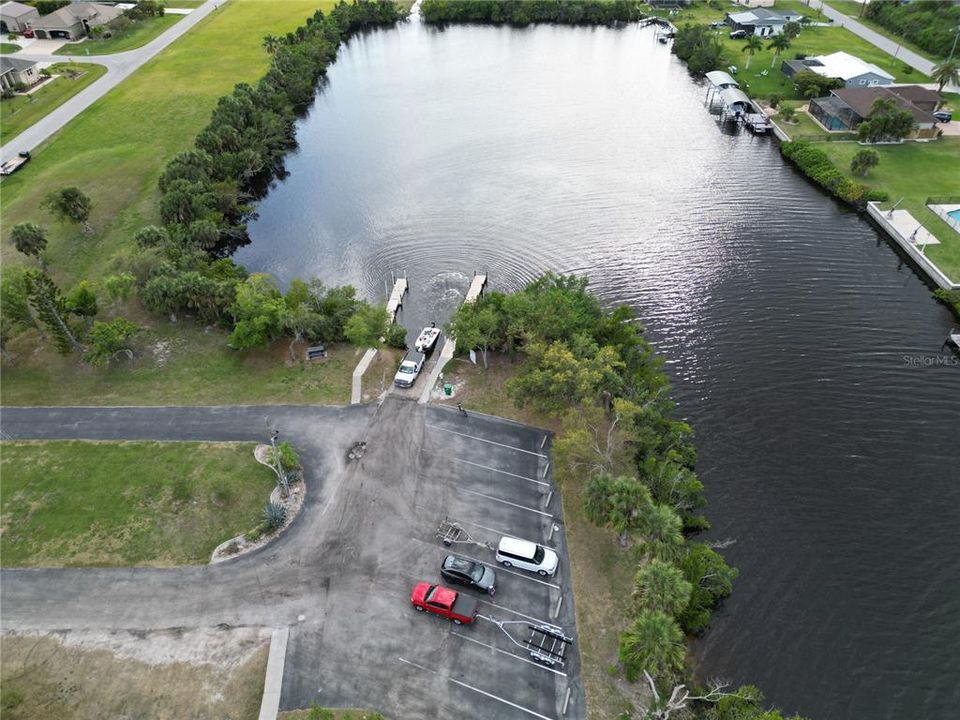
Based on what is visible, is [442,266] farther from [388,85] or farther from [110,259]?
[388,85]

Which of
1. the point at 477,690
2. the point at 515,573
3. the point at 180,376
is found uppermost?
the point at 180,376

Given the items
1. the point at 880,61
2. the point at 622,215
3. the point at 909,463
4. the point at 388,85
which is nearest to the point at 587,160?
the point at 622,215

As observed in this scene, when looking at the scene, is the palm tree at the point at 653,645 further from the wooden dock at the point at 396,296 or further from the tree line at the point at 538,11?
the tree line at the point at 538,11

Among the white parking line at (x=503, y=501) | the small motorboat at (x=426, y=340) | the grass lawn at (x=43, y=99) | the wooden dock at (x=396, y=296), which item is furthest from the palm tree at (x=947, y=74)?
the grass lawn at (x=43, y=99)

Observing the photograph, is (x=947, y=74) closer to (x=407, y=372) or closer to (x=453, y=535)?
(x=407, y=372)

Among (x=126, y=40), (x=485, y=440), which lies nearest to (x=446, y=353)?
(x=485, y=440)
